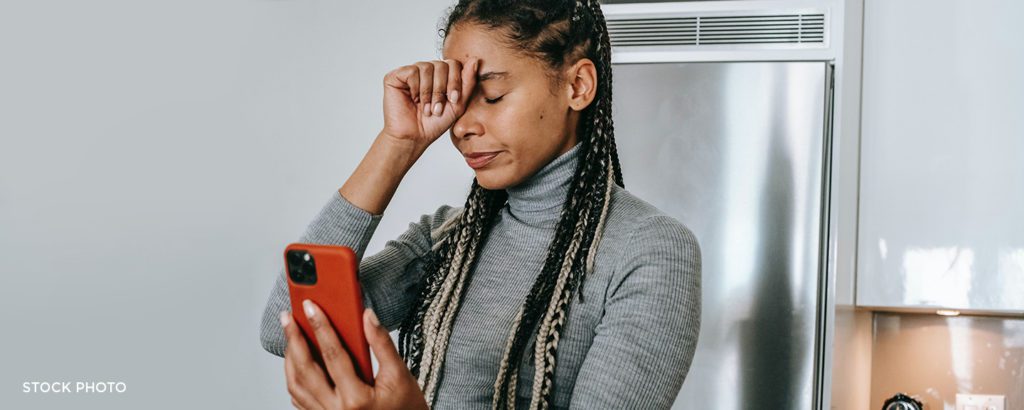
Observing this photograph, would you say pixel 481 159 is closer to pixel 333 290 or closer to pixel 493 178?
pixel 493 178

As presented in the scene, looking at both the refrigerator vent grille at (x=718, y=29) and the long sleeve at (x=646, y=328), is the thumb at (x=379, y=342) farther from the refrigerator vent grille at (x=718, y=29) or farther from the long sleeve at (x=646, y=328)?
the refrigerator vent grille at (x=718, y=29)

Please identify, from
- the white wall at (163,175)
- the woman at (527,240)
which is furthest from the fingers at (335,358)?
the white wall at (163,175)

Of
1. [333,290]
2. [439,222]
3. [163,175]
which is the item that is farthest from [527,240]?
[163,175]

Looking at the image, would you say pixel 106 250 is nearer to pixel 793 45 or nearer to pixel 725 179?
pixel 725 179

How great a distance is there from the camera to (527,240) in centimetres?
102

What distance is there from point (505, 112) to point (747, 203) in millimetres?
972

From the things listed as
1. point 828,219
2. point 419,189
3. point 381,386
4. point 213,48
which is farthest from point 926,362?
point 381,386

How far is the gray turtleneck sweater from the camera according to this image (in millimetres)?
852

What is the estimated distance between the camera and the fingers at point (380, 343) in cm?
70

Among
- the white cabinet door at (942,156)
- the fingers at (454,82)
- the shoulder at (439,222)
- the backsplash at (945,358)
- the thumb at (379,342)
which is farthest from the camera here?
the backsplash at (945,358)

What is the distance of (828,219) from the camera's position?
1812mm

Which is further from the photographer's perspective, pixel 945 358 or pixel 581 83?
pixel 945 358

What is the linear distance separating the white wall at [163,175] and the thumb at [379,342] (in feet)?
4.48

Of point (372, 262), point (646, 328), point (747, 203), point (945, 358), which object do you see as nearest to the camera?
point (646, 328)
